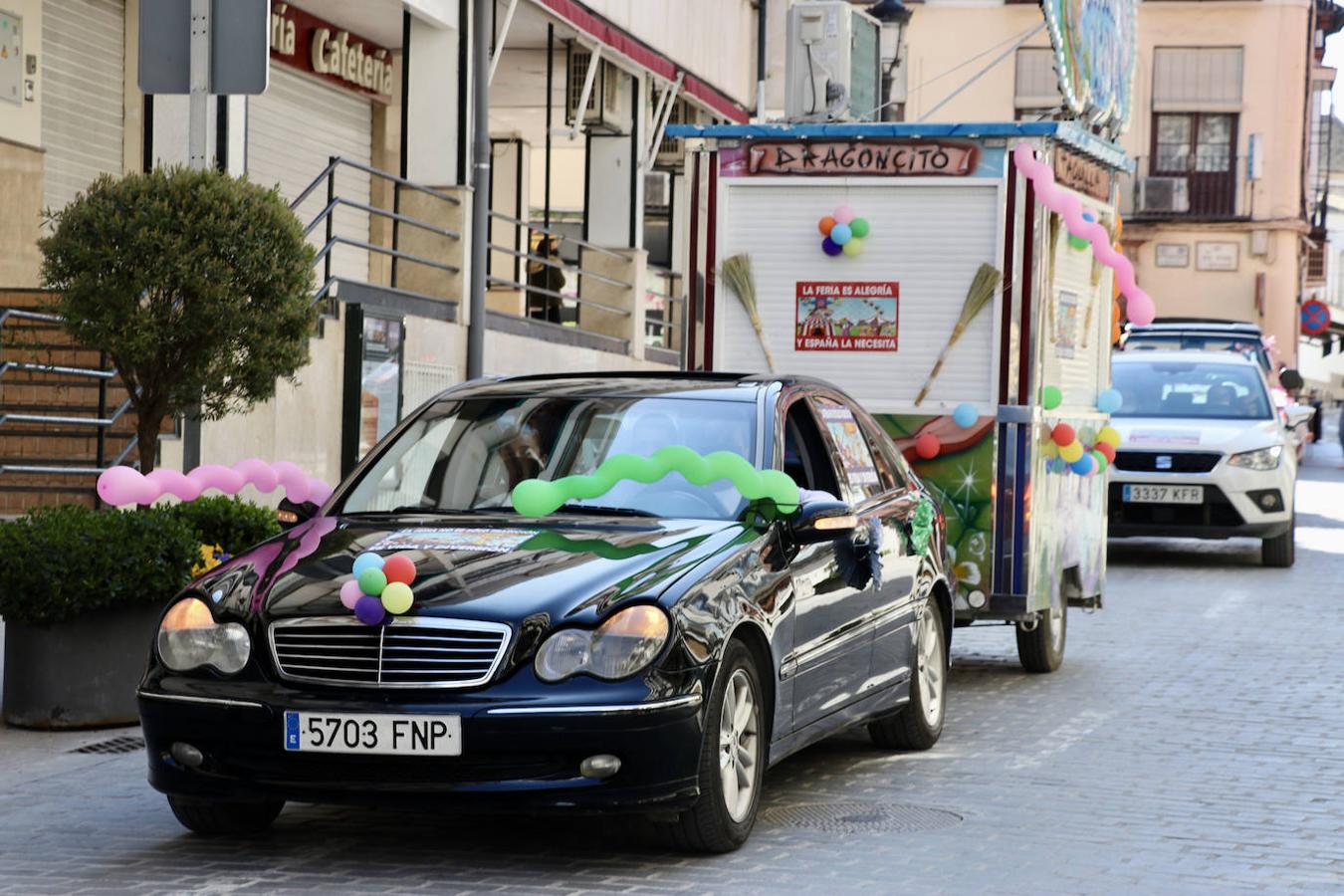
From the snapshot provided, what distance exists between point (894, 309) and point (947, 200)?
632 mm

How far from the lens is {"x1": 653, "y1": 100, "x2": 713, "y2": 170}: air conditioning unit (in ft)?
96.3

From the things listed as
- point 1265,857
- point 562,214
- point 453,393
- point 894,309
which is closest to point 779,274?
point 894,309

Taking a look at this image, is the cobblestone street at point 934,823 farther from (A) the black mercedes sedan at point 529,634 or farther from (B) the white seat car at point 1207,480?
(B) the white seat car at point 1207,480

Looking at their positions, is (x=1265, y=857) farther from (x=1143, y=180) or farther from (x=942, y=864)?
(x=1143, y=180)

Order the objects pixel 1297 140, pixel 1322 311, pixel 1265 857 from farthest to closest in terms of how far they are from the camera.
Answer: pixel 1297 140 < pixel 1322 311 < pixel 1265 857

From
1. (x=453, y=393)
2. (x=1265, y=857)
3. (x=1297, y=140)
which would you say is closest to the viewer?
(x=1265, y=857)

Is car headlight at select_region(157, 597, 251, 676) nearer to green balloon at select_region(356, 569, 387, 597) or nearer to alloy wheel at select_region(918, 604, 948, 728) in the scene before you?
green balloon at select_region(356, 569, 387, 597)

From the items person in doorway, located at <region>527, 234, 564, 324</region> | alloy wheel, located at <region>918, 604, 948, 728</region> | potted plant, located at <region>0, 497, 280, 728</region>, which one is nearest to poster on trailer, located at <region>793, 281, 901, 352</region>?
alloy wheel, located at <region>918, 604, 948, 728</region>

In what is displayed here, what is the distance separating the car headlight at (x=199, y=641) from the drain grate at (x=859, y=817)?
195cm

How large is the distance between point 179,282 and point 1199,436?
11.8 metres

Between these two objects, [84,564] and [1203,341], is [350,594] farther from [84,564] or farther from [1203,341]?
[1203,341]

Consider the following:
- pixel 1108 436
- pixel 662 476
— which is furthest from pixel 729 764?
pixel 1108 436

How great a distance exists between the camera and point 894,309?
451 inches

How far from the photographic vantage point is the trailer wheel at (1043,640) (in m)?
11.7
